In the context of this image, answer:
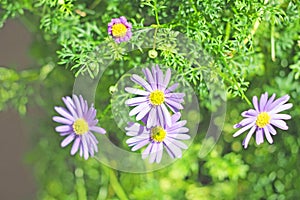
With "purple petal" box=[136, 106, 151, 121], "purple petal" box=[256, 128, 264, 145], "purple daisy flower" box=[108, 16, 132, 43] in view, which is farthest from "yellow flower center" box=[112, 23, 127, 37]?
"purple petal" box=[256, 128, 264, 145]

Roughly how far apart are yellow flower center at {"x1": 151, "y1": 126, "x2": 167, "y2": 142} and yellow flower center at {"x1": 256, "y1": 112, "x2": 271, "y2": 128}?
4.7 inches

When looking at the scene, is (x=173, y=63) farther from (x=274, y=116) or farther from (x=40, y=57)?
(x=40, y=57)

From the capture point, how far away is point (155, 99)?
751mm

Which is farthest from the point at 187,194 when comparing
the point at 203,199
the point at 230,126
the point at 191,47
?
the point at 191,47

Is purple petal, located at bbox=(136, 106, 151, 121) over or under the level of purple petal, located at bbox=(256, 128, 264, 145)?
under

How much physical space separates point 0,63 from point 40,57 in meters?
0.19

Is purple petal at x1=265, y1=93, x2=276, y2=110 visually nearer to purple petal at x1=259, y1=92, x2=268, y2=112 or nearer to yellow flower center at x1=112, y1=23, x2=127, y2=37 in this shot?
purple petal at x1=259, y1=92, x2=268, y2=112

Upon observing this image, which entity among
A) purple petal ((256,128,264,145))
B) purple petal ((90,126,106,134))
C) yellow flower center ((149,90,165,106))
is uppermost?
purple petal ((256,128,264,145))

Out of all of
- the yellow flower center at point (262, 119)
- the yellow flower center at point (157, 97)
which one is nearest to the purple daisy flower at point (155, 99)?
the yellow flower center at point (157, 97)

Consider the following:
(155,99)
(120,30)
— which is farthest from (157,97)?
(120,30)

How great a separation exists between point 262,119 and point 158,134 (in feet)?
0.44

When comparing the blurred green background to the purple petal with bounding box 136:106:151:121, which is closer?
the purple petal with bounding box 136:106:151:121

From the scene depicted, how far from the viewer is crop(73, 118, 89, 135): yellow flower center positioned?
77 centimetres

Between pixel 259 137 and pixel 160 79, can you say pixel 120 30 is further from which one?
pixel 259 137
